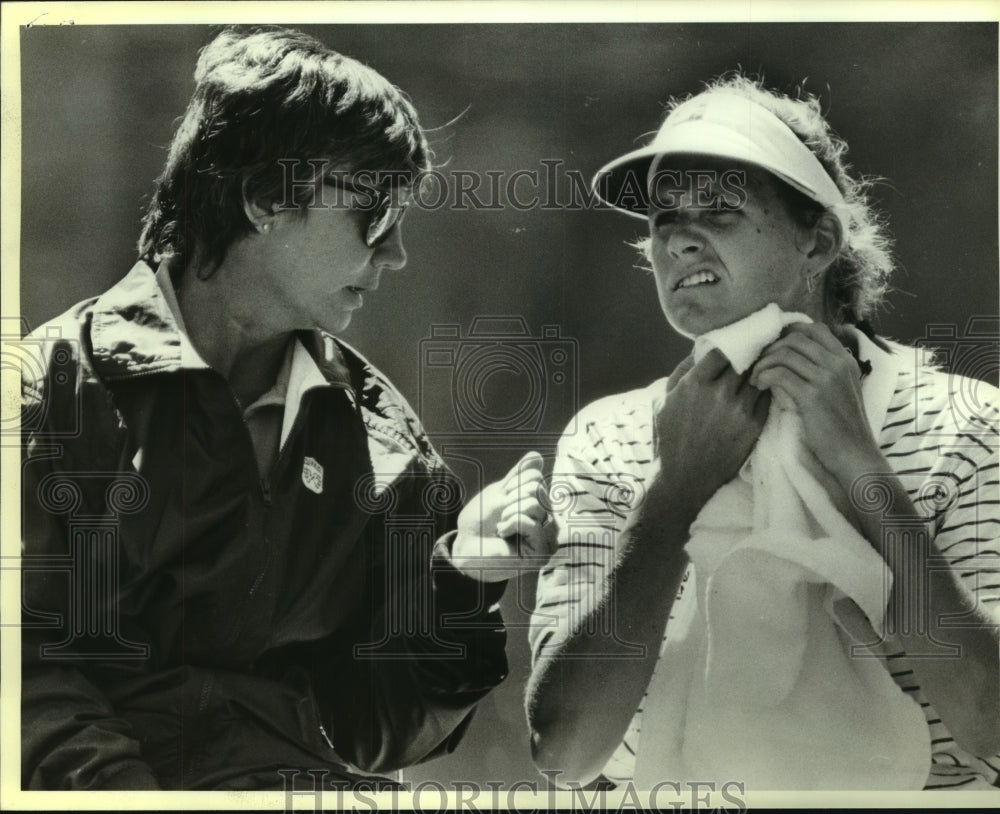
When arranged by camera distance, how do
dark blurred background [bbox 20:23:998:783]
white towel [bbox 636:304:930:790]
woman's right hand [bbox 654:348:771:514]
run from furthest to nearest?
1. dark blurred background [bbox 20:23:998:783]
2. woman's right hand [bbox 654:348:771:514]
3. white towel [bbox 636:304:930:790]

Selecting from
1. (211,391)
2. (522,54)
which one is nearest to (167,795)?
(211,391)

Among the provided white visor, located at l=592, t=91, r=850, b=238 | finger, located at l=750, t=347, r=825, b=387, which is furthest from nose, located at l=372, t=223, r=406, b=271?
finger, located at l=750, t=347, r=825, b=387

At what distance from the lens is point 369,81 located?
17.0 feet

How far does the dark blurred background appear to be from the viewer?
5148 mm

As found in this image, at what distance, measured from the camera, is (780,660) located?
4941mm

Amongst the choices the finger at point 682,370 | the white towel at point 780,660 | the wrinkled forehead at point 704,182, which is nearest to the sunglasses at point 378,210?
the wrinkled forehead at point 704,182

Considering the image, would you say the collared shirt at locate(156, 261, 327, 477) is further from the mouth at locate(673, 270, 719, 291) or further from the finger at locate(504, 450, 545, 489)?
the mouth at locate(673, 270, 719, 291)

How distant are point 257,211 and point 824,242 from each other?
2.26 meters

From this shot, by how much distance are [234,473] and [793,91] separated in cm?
269

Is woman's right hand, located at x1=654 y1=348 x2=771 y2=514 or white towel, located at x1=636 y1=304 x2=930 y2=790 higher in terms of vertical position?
woman's right hand, located at x1=654 y1=348 x2=771 y2=514

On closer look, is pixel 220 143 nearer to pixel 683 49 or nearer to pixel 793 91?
pixel 683 49

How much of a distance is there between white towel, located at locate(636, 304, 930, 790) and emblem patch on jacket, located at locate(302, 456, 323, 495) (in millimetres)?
1467

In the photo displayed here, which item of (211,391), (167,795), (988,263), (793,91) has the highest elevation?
(793,91)

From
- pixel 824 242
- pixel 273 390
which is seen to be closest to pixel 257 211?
pixel 273 390
